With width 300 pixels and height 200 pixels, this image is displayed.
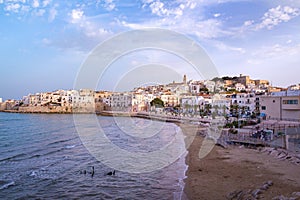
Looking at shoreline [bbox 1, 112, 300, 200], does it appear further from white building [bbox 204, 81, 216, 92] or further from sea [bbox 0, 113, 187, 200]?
white building [bbox 204, 81, 216, 92]

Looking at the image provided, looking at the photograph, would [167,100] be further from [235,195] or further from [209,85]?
[235,195]

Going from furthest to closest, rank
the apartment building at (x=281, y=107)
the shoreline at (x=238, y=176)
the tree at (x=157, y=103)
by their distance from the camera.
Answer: the tree at (x=157, y=103) → the apartment building at (x=281, y=107) → the shoreline at (x=238, y=176)

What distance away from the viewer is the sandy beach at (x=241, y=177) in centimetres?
787

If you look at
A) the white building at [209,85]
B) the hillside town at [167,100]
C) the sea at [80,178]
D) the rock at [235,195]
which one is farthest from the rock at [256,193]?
the white building at [209,85]

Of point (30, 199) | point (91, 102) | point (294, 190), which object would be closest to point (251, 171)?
point (294, 190)

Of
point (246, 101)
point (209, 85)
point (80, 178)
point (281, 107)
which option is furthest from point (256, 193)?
point (209, 85)

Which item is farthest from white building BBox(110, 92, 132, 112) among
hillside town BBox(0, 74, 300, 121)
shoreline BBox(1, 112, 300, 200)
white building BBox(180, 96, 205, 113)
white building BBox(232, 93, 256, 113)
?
shoreline BBox(1, 112, 300, 200)

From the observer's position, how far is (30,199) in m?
8.41

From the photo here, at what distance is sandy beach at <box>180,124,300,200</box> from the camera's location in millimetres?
7867

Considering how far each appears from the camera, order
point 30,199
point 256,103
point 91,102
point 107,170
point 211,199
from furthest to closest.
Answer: point 91,102 < point 256,103 < point 107,170 < point 30,199 < point 211,199

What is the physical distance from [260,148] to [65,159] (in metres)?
11.0

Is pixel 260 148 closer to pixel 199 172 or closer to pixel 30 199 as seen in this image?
pixel 199 172

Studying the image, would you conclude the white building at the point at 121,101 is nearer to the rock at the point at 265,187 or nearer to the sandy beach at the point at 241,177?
the sandy beach at the point at 241,177

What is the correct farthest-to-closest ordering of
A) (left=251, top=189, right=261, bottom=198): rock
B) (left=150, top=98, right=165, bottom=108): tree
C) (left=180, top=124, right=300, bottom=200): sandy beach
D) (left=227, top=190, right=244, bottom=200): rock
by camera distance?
(left=150, top=98, right=165, bottom=108): tree
(left=180, top=124, right=300, bottom=200): sandy beach
(left=227, top=190, right=244, bottom=200): rock
(left=251, top=189, right=261, bottom=198): rock
